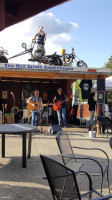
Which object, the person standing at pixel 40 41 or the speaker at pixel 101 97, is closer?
the speaker at pixel 101 97

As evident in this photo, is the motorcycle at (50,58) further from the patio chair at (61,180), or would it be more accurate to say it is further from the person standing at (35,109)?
the patio chair at (61,180)

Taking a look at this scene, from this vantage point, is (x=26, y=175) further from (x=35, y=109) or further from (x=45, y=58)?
(x=45, y=58)

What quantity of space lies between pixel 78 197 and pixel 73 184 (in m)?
0.12

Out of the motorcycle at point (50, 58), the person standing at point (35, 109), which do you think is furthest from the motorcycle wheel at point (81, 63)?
the person standing at point (35, 109)

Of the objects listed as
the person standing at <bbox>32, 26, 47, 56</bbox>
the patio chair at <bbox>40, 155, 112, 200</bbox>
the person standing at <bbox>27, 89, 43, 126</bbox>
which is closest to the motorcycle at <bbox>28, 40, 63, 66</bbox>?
the person standing at <bbox>32, 26, 47, 56</bbox>

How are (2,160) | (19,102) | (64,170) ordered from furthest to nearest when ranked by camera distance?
1. (19,102)
2. (2,160)
3. (64,170)

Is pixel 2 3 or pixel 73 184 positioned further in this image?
pixel 2 3

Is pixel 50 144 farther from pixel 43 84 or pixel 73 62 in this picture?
pixel 43 84

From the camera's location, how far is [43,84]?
47.1 ft

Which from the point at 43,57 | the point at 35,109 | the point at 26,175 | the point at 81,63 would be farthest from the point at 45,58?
the point at 26,175

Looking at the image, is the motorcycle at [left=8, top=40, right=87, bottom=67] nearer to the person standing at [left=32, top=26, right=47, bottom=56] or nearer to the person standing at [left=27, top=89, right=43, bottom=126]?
the person standing at [left=32, top=26, right=47, bottom=56]

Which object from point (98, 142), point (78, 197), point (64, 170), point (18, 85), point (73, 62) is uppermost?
point (73, 62)

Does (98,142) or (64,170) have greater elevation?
(64,170)

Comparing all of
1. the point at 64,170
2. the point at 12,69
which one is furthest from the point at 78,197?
the point at 12,69
